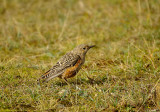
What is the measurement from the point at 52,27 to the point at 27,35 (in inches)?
53.5

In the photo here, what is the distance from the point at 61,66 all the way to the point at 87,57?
1785 millimetres

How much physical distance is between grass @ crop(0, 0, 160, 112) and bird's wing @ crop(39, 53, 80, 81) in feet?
0.79

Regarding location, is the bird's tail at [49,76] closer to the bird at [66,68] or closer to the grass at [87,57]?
the bird at [66,68]

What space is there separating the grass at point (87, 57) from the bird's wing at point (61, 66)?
242 millimetres

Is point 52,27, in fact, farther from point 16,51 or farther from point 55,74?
point 55,74

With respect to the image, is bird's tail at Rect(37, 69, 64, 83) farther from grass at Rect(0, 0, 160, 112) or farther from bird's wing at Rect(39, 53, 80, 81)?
grass at Rect(0, 0, 160, 112)

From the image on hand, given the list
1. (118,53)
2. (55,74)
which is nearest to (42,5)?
(118,53)

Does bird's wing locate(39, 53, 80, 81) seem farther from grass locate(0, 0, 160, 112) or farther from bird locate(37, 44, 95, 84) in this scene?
grass locate(0, 0, 160, 112)

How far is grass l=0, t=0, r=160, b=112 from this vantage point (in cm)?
562

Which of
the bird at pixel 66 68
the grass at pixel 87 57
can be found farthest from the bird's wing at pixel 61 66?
the grass at pixel 87 57

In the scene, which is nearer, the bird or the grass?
the grass

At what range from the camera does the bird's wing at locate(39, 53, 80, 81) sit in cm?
650

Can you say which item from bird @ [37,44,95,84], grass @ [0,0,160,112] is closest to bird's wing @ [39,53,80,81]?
bird @ [37,44,95,84]

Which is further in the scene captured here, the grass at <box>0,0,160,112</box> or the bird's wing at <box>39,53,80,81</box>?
the bird's wing at <box>39,53,80,81</box>
